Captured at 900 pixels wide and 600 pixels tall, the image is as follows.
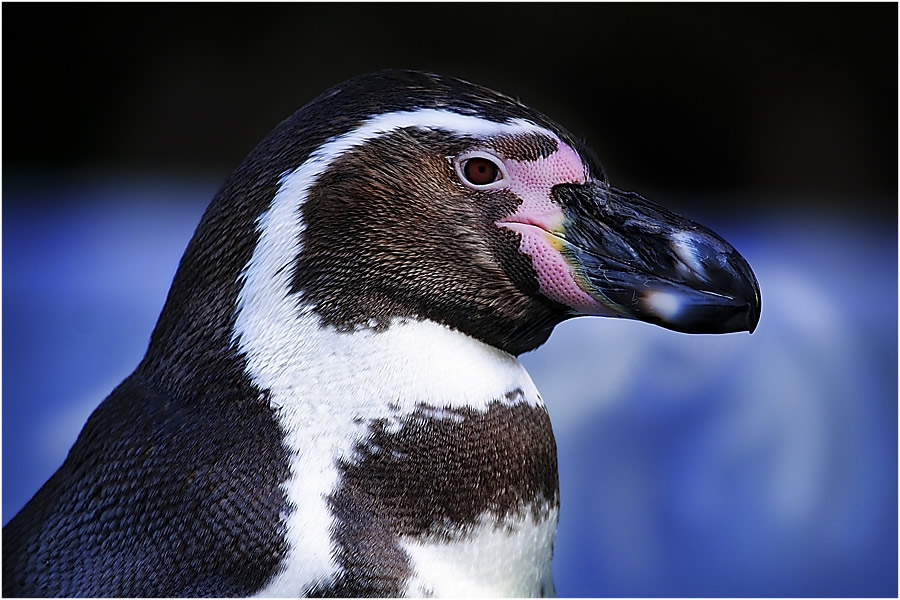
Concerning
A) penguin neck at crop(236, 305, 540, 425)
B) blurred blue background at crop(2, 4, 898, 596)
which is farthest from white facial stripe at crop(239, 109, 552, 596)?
blurred blue background at crop(2, 4, 898, 596)

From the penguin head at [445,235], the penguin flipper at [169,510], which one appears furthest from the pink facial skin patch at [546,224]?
the penguin flipper at [169,510]

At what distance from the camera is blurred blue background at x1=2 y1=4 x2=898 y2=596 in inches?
57.9

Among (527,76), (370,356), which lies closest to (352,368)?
(370,356)

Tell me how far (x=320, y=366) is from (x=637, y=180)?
3.79 ft

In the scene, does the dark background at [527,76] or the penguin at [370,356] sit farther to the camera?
the dark background at [527,76]

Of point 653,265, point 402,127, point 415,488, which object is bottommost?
point 415,488

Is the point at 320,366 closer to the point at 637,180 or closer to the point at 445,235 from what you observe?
the point at 445,235

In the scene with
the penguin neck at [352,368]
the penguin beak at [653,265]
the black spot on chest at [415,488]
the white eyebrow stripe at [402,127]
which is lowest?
the black spot on chest at [415,488]

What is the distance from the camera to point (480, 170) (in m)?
0.68

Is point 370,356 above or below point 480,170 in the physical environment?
below

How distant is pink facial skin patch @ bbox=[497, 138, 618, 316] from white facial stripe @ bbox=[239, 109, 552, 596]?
31 millimetres

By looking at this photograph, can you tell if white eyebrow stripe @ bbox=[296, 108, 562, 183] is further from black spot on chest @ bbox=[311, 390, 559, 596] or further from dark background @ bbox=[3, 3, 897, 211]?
dark background @ bbox=[3, 3, 897, 211]

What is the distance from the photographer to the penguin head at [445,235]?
66 cm

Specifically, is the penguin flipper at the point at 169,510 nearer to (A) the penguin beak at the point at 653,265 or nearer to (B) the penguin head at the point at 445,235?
(B) the penguin head at the point at 445,235
